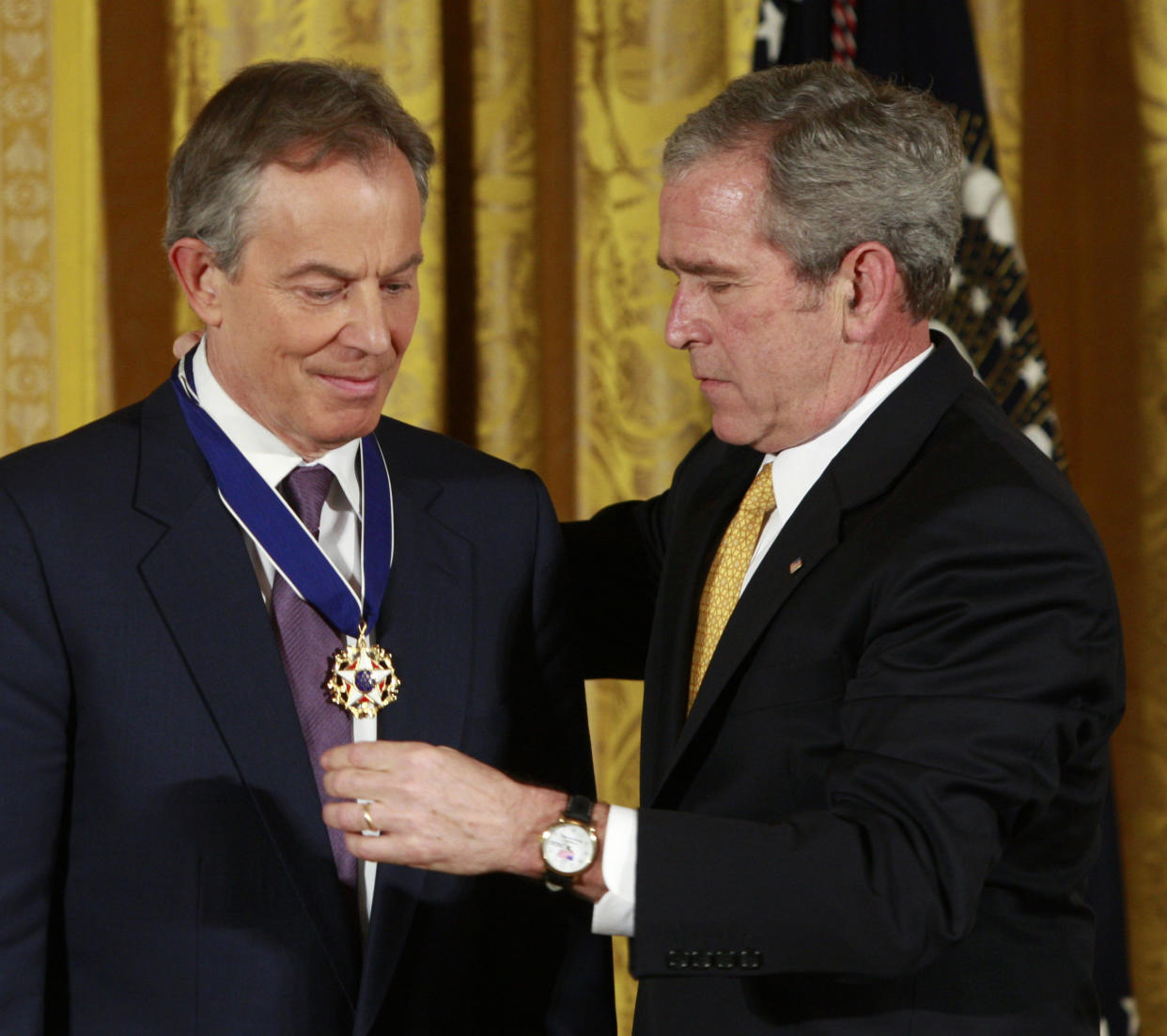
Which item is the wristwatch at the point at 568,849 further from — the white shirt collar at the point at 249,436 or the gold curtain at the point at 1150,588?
the gold curtain at the point at 1150,588

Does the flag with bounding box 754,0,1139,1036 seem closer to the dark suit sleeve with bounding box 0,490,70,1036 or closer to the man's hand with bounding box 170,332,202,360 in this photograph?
the man's hand with bounding box 170,332,202,360

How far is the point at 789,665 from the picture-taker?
1.76 m

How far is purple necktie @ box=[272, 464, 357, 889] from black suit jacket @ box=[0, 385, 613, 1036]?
4cm

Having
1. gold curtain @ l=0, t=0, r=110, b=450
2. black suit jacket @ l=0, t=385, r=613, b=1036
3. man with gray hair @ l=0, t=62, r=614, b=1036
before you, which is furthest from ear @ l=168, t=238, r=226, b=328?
gold curtain @ l=0, t=0, r=110, b=450

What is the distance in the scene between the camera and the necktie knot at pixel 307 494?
175 centimetres

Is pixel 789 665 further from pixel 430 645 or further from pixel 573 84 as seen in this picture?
pixel 573 84

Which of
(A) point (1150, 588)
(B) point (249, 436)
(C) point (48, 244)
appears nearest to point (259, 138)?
(B) point (249, 436)

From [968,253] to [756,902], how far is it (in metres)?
1.66

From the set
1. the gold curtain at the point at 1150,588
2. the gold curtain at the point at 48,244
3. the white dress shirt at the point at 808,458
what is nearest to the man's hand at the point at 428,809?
the white dress shirt at the point at 808,458

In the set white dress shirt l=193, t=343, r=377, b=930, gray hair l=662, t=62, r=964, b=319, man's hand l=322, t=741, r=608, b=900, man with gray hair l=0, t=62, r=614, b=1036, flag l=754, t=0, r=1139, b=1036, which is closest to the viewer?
man's hand l=322, t=741, r=608, b=900

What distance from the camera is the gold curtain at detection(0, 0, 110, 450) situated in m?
3.00

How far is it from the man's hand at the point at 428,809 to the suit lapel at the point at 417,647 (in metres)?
0.20

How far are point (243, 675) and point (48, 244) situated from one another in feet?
5.73

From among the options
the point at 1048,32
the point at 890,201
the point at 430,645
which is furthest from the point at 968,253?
the point at 430,645
